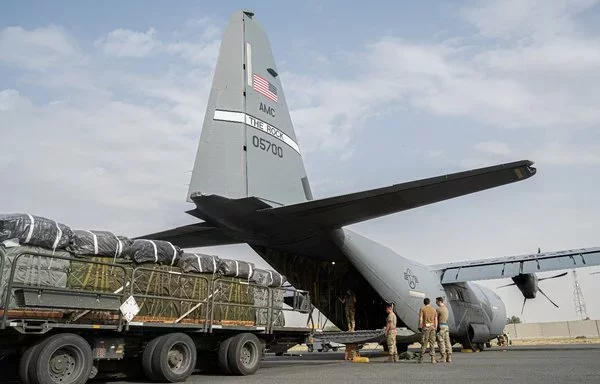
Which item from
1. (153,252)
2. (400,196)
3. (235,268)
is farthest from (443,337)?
(153,252)

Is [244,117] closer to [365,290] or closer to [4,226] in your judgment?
[4,226]

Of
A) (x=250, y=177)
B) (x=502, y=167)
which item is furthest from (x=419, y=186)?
(x=250, y=177)

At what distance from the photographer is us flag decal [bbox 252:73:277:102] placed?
12.9 m

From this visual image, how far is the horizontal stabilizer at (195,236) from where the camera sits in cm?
1322

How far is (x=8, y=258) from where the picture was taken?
698cm

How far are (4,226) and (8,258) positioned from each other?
458mm

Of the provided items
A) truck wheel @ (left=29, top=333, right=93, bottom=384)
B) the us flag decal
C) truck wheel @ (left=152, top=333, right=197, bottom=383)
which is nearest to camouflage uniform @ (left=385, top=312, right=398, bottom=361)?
truck wheel @ (left=152, top=333, right=197, bottom=383)

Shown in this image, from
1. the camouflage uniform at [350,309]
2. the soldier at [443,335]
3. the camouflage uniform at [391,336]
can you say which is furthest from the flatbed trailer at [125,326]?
the camouflage uniform at [350,309]

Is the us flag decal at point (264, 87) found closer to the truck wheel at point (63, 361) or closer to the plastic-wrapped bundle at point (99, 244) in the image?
the plastic-wrapped bundle at point (99, 244)

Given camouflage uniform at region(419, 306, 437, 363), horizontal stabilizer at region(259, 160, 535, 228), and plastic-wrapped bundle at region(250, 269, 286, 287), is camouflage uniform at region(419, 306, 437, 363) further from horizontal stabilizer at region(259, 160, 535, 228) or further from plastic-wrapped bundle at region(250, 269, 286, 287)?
plastic-wrapped bundle at region(250, 269, 286, 287)

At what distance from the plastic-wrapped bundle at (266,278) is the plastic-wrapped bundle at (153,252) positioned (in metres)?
2.15

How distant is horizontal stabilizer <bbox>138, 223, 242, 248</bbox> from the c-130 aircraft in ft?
0.09

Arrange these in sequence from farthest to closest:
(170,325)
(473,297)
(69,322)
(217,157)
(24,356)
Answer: (473,297), (217,157), (170,325), (69,322), (24,356)

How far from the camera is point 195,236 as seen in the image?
45.1 feet
